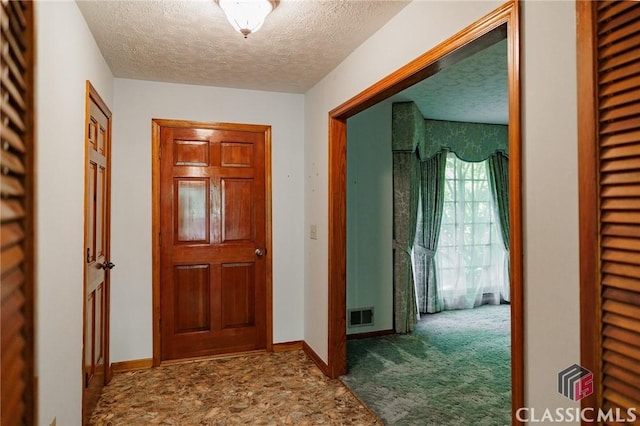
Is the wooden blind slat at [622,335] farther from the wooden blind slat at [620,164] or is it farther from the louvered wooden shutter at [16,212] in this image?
the louvered wooden shutter at [16,212]

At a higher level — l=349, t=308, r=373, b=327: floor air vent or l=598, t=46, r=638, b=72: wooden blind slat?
l=598, t=46, r=638, b=72: wooden blind slat

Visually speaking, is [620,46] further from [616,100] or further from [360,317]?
[360,317]

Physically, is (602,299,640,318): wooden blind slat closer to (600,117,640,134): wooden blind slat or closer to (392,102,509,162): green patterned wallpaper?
(600,117,640,134): wooden blind slat

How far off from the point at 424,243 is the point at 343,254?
2157mm

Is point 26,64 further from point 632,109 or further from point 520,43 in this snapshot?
point 632,109

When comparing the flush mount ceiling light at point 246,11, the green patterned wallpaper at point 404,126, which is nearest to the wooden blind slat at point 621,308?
the flush mount ceiling light at point 246,11

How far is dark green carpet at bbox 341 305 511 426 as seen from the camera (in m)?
2.66

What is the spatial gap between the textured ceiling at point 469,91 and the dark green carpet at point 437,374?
7.90ft

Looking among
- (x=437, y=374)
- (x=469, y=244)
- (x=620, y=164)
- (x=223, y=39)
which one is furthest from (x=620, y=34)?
(x=469, y=244)

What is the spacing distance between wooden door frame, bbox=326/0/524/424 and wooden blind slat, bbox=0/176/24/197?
1.61 m

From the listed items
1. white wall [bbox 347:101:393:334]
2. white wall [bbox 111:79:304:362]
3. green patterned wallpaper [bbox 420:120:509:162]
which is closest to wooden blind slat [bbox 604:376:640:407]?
white wall [bbox 111:79:304:362]

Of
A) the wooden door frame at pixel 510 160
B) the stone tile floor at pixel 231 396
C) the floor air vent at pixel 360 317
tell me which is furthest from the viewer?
the floor air vent at pixel 360 317

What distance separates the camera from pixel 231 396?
114 inches

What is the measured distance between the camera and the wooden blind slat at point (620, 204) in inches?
43.2
